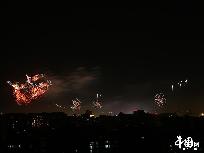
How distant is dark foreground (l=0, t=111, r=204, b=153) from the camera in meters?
38.7

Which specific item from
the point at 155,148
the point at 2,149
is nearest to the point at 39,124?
the point at 2,149

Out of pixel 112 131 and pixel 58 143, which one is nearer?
pixel 58 143

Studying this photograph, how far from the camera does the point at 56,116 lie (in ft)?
157

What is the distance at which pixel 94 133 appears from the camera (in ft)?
146

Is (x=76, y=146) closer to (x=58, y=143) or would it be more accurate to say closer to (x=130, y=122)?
(x=58, y=143)

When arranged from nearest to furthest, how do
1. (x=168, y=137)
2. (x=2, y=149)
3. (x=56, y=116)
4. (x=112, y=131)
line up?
1. (x=2, y=149)
2. (x=168, y=137)
3. (x=112, y=131)
4. (x=56, y=116)

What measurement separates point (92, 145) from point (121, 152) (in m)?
3.52

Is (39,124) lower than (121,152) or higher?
higher

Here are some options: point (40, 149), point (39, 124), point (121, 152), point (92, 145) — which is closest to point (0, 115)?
point (39, 124)

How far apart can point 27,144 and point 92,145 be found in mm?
6326

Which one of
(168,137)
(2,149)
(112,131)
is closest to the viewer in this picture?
→ (2,149)

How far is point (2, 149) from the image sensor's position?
3644 centimetres

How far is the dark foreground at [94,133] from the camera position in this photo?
1524 inches

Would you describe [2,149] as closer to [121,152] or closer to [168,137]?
[121,152]
